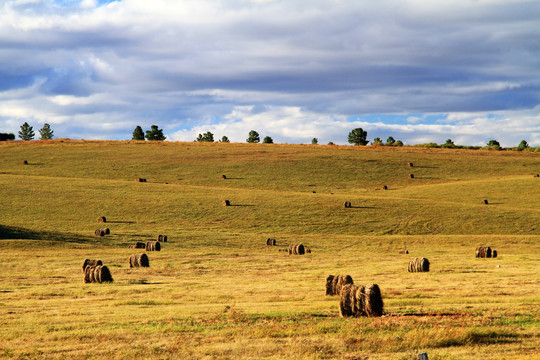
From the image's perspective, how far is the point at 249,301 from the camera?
23.7m

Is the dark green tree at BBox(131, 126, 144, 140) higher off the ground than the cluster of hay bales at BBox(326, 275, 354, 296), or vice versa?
the dark green tree at BBox(131, 126, 144, 140)

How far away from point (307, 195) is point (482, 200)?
21.1 metres

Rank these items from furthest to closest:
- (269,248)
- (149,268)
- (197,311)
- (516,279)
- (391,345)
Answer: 1. (269,248)
2. (149,268)
3. (516,279)
4. (197,311)
5. (391,345)

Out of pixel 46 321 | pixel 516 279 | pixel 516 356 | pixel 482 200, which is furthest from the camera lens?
pixel 482 200

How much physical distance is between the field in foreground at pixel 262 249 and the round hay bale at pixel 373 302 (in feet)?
2.88

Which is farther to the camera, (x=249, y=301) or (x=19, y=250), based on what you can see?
(x=19, y=250)

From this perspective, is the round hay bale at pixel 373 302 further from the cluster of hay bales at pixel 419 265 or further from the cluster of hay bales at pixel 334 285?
the cluster of hay bales at pixel 419 265

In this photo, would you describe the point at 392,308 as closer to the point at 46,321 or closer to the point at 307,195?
the point at 46,321

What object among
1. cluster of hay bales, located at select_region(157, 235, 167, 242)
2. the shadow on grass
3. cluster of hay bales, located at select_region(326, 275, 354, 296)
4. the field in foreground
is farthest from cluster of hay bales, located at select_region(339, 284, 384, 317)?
the shadow on grass

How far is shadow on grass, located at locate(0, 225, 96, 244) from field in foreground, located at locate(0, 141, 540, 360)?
0.26 m

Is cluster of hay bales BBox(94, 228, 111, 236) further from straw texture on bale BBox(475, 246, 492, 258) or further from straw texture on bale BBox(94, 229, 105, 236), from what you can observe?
straw texture on bale BBox(475, 246, 492, 258)

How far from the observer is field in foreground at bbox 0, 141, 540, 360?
1645cm

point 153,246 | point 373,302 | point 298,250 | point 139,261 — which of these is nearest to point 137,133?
point 153,246

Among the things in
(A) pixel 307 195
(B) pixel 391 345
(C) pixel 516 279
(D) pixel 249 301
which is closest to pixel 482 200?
(A) pixel 307 195
